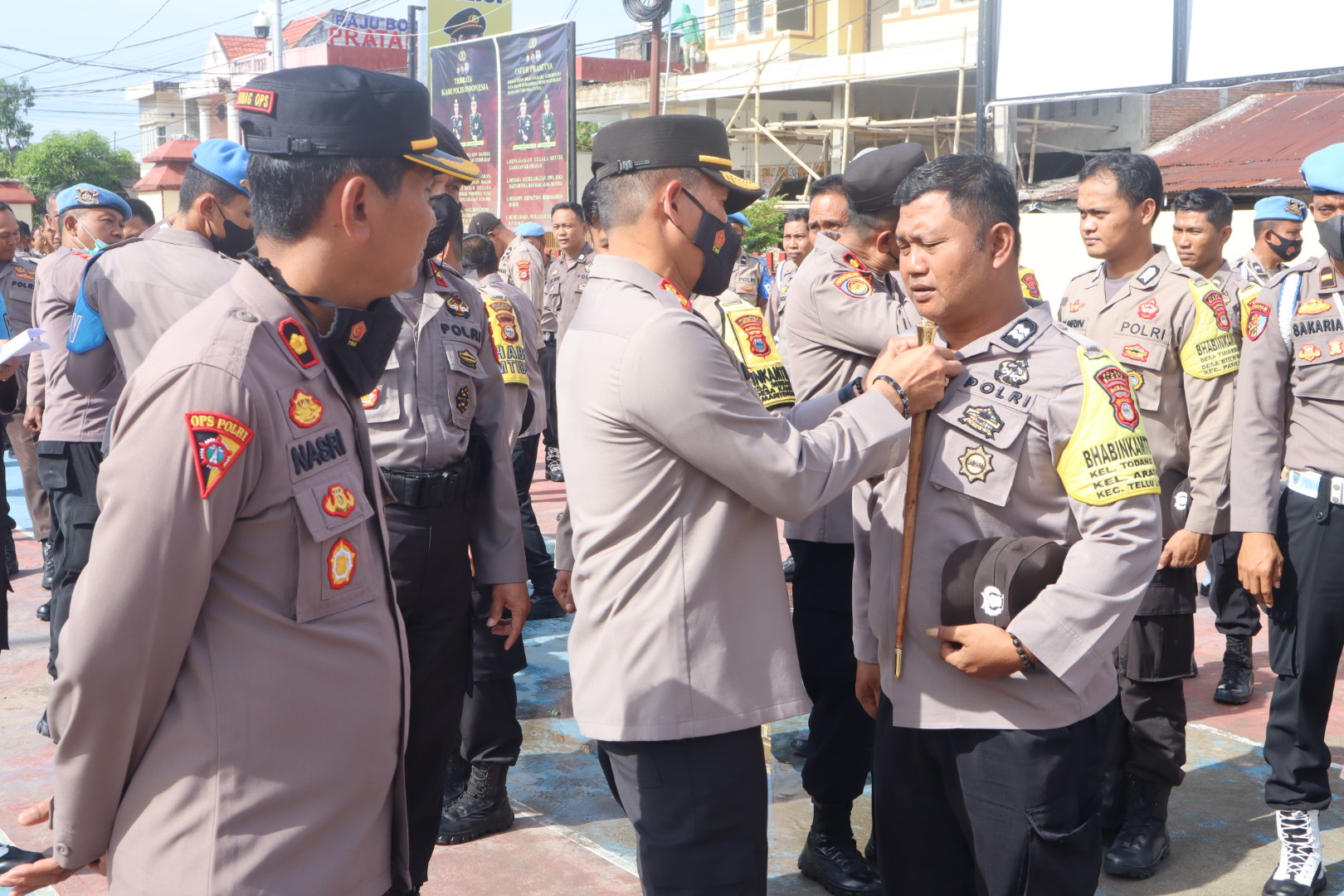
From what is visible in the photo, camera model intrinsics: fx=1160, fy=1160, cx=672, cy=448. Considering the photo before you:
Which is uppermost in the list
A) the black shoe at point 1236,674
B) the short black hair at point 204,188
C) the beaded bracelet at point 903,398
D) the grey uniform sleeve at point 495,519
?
the short black hair at point 204,188

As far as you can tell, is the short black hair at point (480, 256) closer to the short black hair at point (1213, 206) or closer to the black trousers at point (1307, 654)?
the short black hair at point (1213, 206)

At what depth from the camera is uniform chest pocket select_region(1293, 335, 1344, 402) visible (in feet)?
10.8

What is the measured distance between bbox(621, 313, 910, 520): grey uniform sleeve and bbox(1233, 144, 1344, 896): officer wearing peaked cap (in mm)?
1725

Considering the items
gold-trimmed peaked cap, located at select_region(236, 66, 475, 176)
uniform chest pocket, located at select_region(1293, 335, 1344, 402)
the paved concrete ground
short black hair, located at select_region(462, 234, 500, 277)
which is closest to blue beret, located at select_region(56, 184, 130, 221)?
short black hair, located at select_region(462, 234, 500, 277)

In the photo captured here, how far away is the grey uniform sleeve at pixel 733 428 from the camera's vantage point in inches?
84.1

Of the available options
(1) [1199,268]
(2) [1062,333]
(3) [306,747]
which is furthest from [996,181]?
(1) [1199,268]

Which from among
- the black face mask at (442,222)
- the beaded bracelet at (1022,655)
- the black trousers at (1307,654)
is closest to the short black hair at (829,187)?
the black face mask at (442,222)

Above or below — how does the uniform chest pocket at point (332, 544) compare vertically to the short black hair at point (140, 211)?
below

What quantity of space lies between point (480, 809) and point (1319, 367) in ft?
9.44

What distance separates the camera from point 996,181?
2391 mm

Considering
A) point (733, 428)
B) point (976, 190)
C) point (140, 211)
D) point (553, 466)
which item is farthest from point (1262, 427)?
point (553, 466)

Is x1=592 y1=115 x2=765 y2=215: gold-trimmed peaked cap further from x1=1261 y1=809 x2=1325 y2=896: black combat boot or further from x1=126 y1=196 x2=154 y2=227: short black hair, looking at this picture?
x1=126 y1=196 x2=154 y2=227: short black hair

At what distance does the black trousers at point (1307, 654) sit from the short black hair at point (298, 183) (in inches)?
110

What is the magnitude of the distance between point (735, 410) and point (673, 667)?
51 cm
